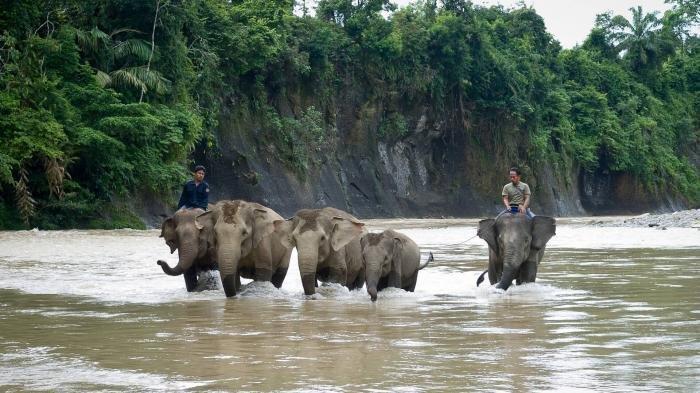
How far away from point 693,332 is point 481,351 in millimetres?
2060

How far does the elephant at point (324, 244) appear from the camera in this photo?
13531 mm

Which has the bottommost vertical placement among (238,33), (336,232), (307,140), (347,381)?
(347,381)

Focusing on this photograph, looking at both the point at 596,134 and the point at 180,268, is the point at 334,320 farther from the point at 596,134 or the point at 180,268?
the point at 596,134

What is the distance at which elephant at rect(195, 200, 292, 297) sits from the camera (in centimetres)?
1349

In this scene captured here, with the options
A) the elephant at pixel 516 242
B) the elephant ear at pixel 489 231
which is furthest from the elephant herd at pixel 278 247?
the elephant at pixel 516 242

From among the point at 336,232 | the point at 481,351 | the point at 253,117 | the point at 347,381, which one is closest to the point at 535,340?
the point at 481,351

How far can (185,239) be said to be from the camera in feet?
45.9

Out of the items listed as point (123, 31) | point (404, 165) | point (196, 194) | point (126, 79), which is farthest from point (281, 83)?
point (196, 194)

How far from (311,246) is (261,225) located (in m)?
0.82

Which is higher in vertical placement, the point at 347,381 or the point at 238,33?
the point at 238,33

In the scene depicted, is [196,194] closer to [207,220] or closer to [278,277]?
[207,220]

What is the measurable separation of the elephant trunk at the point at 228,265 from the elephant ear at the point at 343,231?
4.21 ft

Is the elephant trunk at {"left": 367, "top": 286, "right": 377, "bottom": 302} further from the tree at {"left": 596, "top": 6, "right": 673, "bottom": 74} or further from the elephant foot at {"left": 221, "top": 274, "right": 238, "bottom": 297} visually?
the tree at {"left": 596, "top": 6, "right": 673, "bottom": 74}

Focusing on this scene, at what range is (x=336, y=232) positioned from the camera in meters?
14.1
